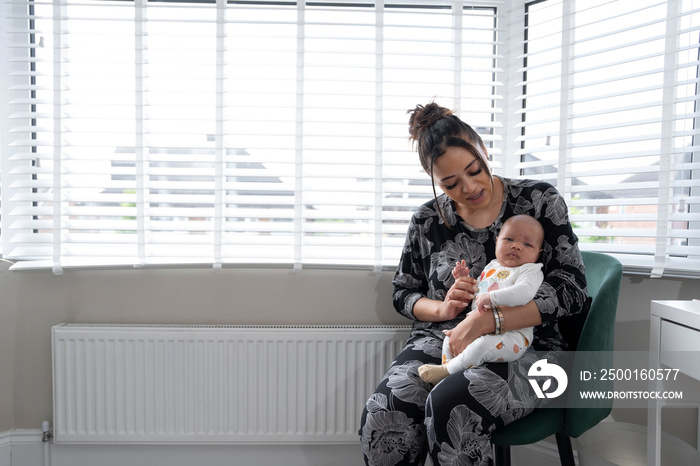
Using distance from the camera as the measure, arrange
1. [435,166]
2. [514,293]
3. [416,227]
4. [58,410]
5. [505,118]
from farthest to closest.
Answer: [505,118]
[58,410]
[416,227]
[435,166]
[514,293]

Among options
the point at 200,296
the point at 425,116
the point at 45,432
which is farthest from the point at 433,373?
the point at 45,432

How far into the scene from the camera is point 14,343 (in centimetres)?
208

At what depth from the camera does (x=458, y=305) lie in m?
1.49

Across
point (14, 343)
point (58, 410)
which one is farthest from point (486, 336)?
point (14, 343)

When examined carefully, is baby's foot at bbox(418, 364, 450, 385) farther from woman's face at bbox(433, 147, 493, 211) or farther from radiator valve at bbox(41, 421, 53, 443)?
radiator valve at bbox(41, 421, 53, 443)

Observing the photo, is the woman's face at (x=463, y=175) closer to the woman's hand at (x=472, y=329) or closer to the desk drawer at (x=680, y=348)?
the woman's hand at (x=472, y=329)

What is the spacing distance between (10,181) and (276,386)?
1.47 meters

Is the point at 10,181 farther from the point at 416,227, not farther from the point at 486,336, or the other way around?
the point at 486,336

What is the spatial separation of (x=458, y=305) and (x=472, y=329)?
0.12 m

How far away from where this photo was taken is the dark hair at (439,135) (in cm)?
155

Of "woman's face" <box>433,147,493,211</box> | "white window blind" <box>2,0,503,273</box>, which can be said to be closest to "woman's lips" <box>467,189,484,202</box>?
"woman's face" <box>433,147,493,211</box>

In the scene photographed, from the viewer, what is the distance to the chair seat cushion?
52.1 inches

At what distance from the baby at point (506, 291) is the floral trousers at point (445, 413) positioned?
0.04 m

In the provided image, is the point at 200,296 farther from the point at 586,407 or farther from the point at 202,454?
the point at 586,407
